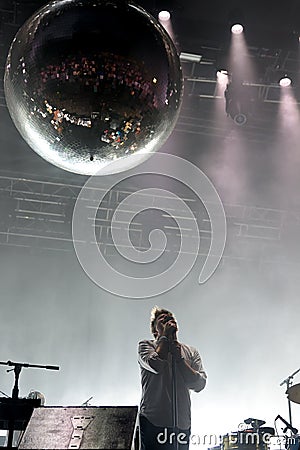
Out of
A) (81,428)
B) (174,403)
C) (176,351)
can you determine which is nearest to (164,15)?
(176,351)

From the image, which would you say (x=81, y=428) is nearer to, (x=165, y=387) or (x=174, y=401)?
(x=174, y=401)

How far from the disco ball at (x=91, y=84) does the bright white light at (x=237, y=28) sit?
12.8 ft

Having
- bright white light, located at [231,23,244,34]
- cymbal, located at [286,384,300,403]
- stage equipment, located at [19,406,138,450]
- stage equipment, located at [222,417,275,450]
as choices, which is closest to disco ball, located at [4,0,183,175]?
stage equipment, located at [19,406,138,450]

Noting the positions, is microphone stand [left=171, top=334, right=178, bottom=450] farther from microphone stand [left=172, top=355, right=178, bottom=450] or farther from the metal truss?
the metal truss

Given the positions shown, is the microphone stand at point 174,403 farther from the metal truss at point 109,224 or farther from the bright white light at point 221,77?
the metal truss at point 109,224

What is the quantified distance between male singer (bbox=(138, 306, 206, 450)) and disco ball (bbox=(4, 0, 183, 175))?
1.16 meters

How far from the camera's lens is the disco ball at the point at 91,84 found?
912mm

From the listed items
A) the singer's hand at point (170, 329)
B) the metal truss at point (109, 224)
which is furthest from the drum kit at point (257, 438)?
the metal truss at point (109, 224)

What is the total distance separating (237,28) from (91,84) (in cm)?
410

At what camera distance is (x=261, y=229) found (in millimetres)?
7121

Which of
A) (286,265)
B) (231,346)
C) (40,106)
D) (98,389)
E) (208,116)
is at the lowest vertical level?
(40,106)

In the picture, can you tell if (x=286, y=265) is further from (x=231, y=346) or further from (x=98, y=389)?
(x=98, y=389)

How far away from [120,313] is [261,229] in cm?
216

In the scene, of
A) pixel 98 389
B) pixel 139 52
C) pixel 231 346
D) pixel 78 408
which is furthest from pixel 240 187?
pixel 139 52
